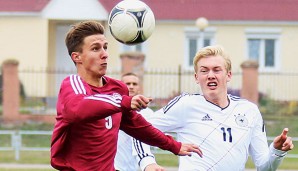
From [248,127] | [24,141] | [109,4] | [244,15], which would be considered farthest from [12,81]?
[248,127]

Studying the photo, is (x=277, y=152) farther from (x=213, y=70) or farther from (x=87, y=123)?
(x=87, y=123)

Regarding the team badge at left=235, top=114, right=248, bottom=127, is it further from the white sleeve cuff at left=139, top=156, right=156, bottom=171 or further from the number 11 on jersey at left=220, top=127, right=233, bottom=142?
the white sleeve cuff at left=139, top=156, right=156, bottom=171

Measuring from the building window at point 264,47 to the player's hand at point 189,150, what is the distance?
26.6 metres

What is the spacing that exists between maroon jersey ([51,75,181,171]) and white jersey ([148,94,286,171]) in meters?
0.78

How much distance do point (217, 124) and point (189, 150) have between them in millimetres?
502

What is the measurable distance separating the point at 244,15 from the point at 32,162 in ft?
47.1

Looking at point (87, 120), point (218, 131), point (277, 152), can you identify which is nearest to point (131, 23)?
point (218, 131)

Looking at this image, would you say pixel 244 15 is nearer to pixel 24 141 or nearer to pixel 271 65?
pixel 271 65

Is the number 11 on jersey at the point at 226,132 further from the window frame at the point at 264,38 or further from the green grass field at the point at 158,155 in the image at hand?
the window frame at the point at 264,38

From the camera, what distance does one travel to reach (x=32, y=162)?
21.3 meters

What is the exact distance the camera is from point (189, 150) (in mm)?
7820

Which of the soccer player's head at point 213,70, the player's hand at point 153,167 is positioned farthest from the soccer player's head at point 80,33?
the player's hand at point 153,167

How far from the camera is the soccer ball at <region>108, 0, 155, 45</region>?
872 cm

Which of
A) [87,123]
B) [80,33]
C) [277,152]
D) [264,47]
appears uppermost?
[80,33]
